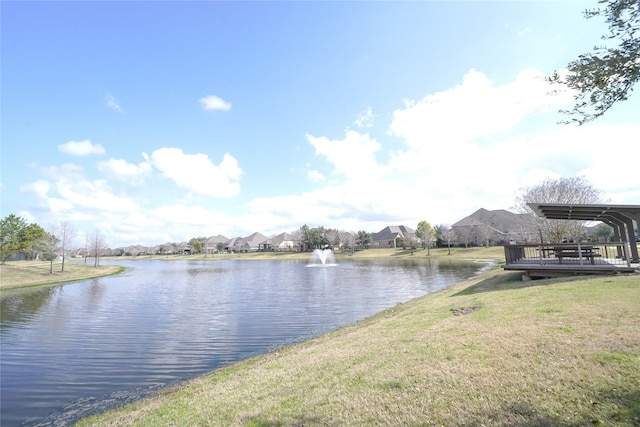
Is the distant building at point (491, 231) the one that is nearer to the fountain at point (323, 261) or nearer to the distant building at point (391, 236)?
the distant building at point (391, 236)

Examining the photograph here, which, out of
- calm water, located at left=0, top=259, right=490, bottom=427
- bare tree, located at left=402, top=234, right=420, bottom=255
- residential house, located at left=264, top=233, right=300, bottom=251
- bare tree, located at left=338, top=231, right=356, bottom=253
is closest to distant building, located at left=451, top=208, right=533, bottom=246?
bare tree, located at left=402, top=234, right=420, bottom=255

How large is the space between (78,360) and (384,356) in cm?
1129

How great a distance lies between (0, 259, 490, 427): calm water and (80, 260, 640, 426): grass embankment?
2103 mm

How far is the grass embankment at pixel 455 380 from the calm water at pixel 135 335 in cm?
210

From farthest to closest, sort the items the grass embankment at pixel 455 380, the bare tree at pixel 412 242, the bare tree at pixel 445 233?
1. the bare tree at pixel 412 242
2. the bare tree at pixel 445 233
3. the grass embankment at pixel 455 380

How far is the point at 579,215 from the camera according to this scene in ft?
58.9

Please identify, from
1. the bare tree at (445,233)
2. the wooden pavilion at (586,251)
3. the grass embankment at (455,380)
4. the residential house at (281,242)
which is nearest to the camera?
the grass embankment at (455,380)

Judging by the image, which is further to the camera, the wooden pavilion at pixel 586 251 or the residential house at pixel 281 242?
the residential house at pixel 281 242

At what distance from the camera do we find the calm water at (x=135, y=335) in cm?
877

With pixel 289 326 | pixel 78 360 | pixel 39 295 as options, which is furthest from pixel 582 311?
pixel 39 295

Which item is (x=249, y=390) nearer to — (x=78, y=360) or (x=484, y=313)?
(x=484, y=313)

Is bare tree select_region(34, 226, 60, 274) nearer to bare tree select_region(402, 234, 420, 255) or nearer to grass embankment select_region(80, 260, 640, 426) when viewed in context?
grass embankment select_region(80, 260, 640, 426)

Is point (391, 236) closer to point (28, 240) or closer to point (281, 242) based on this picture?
point (281, 242)

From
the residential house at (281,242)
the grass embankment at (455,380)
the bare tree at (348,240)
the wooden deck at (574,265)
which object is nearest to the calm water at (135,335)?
the grass embankment at (455,380)
